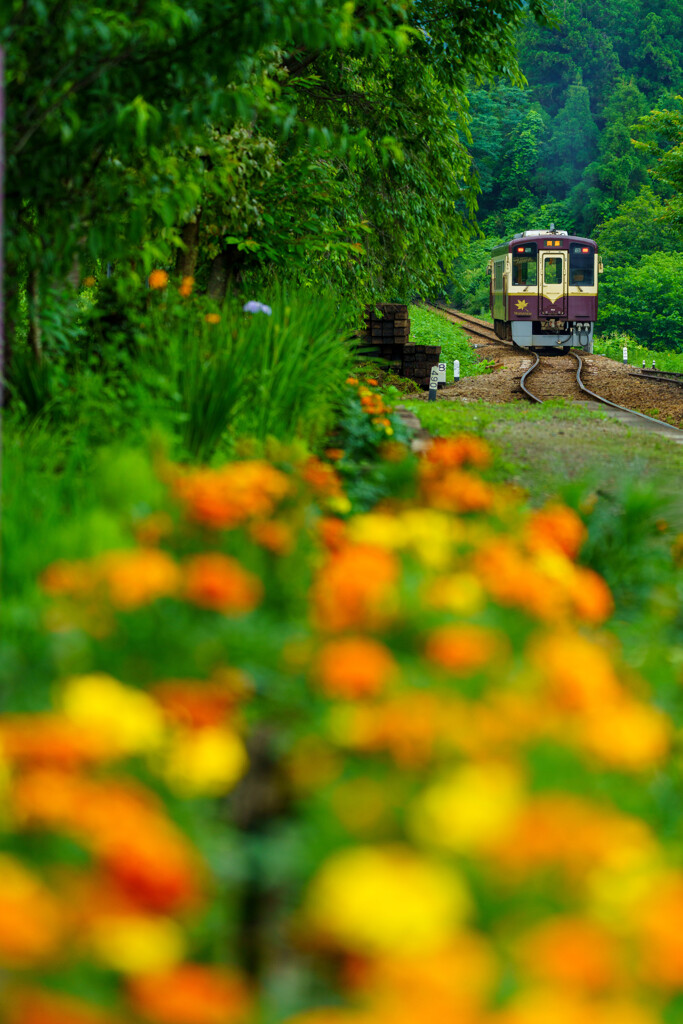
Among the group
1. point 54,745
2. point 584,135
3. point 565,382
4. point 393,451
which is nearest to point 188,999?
point 54,745

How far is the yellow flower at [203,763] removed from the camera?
158 cm

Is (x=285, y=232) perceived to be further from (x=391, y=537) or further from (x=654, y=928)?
(x=654, y=928)

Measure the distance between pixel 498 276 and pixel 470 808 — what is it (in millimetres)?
28127

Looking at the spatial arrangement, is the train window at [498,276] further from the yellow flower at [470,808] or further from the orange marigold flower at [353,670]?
the yellow flower at [470,808]

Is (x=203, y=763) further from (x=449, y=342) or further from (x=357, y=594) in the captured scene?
(x=449, y=342)

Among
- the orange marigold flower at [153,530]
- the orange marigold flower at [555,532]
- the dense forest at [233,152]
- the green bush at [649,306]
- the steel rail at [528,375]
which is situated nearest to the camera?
the orange marigold flower at [153,530]

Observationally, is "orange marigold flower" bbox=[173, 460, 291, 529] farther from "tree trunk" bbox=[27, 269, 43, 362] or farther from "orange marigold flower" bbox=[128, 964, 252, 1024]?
"tree trunk" bbox=[27, 269, 43, 362]

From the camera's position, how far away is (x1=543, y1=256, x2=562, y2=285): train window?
25969 mm

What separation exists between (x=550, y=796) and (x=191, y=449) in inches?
128

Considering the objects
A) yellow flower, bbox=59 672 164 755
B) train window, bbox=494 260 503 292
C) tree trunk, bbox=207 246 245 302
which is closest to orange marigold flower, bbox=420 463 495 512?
yellow flower, bbox=59 672 164 755

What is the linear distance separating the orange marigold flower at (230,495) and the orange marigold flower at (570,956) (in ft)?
4.98

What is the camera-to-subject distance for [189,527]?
9.11 ft

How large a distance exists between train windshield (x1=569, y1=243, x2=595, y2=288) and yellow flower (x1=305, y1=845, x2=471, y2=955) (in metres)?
26.1

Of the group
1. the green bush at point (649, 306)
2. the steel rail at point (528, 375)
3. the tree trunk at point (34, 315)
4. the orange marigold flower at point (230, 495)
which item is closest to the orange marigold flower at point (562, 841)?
the orange marigold flower at point (230, 495)
